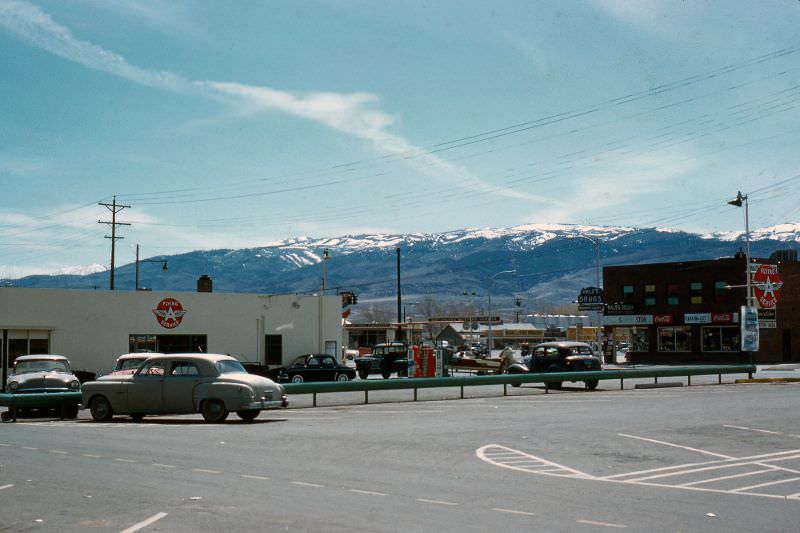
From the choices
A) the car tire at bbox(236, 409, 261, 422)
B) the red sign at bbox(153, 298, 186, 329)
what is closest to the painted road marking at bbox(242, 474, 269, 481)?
the car tire at bbox(236, 409, 261, 422)

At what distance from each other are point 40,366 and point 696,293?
5759 cm

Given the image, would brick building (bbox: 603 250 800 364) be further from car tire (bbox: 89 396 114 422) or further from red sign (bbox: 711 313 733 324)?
car tire (bbox: 89 396 114 422)

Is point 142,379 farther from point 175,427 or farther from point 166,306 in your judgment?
point 166,306

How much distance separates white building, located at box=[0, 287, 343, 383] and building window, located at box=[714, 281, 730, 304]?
121 ft

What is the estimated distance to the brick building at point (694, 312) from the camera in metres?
69.4

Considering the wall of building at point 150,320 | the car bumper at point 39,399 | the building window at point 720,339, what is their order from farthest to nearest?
the building window at point 720,339 < the wall of building at point 150,320 < the car bumper at point 39,399

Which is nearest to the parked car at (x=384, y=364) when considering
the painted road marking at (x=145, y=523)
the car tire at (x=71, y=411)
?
the car tire at (x=71, y=411)

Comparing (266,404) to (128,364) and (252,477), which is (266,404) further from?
(252,477)

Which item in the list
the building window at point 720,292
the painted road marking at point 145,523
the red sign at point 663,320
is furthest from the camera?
the red sign at point 663,320

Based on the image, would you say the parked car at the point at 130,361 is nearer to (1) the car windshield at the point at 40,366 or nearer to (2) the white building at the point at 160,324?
(1) the car windshield at the point at 40,366

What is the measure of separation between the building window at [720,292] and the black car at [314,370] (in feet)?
133

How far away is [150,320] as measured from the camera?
130 ft

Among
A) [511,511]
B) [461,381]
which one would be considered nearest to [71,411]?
[461,381]

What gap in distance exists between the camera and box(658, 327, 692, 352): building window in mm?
72250
